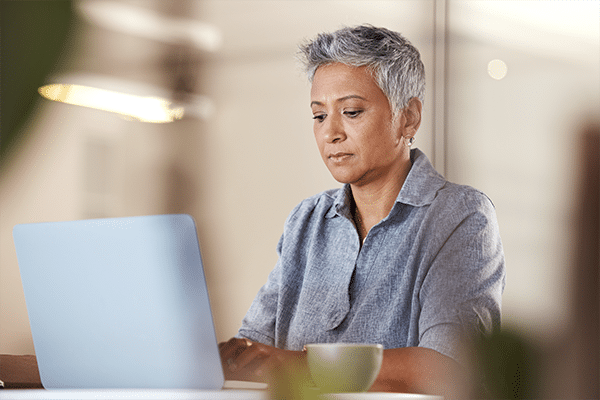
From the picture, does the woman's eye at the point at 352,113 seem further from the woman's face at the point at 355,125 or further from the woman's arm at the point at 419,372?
the woman's arm at the point at 419,372

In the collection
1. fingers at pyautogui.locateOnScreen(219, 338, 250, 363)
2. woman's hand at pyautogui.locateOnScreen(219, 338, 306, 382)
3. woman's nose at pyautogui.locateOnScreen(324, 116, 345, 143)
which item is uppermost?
woman's nose at pyautogui.locateOnScreen(324, 116, 345, 143)

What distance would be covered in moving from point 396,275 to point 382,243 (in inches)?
3.4

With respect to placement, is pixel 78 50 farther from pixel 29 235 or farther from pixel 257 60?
pixel 29 235

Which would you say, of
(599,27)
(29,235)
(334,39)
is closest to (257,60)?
(334,39)

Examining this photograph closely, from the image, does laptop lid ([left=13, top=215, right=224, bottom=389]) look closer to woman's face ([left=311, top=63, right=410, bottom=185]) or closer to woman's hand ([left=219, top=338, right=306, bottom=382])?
woman's hand ([left=219, top=338, right=306, bottom=382])

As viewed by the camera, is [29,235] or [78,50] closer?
[29,235]

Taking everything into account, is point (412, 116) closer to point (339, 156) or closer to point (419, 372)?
point (339, 156)

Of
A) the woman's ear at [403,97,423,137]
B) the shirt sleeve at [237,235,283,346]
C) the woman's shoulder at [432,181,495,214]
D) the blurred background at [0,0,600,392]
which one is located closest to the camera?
the woman's shoulder at [432,181,495,214]

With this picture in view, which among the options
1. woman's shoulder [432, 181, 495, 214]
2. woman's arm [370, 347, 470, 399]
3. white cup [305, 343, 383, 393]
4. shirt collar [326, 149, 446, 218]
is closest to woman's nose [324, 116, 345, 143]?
shirt collar [326, 149, 446, 218]

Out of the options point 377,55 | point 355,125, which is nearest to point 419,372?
point 355,125

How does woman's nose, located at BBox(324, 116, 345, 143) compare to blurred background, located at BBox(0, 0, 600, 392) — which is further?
blurred background, located at BBox(0, 0, 600, 392)

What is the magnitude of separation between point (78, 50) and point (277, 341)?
1.79m

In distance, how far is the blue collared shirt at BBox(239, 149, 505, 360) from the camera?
1.10 m

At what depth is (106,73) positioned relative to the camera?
2488 mm
